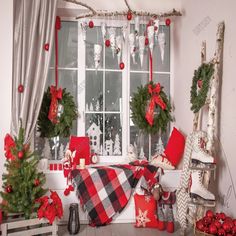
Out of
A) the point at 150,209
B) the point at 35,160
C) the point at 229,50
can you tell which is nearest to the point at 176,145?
the point at 150,209

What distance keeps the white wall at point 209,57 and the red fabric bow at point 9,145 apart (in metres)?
1.66

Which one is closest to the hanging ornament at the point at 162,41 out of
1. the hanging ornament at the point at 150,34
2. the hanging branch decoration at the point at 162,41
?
the hanging branch decoration at the point at 162,41

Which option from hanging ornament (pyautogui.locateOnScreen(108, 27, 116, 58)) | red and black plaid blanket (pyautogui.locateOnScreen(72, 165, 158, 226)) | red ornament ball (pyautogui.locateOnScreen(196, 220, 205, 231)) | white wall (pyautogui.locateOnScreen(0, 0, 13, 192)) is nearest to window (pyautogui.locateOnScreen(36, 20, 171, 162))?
hanging ornament (pyautogui.locateOnScreen(108, 27, 116, 58))

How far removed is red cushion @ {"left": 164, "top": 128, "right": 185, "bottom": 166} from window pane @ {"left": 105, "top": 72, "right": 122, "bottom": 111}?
692 mm

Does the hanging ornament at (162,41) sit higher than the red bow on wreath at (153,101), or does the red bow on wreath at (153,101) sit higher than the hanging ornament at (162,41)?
the hanging ornament at (162,41)

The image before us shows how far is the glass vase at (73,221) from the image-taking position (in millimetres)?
2643

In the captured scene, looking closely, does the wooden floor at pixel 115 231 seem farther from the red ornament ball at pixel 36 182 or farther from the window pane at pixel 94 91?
the window pane at pixel 94 91

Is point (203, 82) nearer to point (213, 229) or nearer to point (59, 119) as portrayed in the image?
point (213, 229)

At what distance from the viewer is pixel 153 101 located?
10.7 feet

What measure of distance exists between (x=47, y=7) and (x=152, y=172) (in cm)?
184

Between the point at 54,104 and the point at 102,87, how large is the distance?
0.59m

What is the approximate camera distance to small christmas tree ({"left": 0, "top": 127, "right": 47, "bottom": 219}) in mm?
2387

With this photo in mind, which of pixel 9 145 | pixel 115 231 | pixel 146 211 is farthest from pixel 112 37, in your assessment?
pixel 115 231

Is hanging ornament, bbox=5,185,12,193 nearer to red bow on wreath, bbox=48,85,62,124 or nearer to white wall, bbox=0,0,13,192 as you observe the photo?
white wall, bbox=0,0,13,192
